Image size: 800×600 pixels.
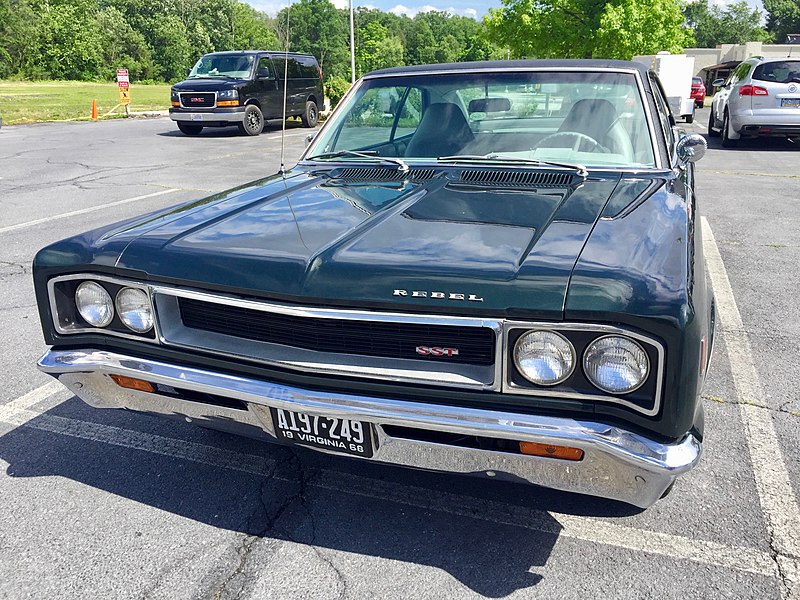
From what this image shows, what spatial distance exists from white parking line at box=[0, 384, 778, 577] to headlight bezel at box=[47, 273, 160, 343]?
737 millimetres

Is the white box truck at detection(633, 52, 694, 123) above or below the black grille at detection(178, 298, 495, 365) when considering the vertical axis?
above

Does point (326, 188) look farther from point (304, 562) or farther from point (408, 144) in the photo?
point (304, 562)

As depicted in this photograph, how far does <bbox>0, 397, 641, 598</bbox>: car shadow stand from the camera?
243cm

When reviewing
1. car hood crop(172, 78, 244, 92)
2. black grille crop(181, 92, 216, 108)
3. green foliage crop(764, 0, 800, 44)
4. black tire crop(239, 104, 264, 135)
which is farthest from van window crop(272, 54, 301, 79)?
green foliage crop(764, 0, 800, 44)

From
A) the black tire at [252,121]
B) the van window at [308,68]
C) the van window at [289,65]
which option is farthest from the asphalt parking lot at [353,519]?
the van window at [308,68]

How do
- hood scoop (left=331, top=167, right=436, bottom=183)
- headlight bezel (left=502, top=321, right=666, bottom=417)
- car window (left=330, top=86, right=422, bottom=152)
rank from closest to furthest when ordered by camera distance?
headlight bezel (left=502, top=321, right=666, bottom=417)
hood scoop (left=331, top=167, right=436, bottom=183)
car window (left=330, top=86, right=422, bottom=152)

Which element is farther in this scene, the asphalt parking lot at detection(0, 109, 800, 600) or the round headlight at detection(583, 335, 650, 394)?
the asphalt parking lot at detection(0, 109, 800, 600)

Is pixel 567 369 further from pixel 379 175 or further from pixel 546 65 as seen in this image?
pixel 546 65

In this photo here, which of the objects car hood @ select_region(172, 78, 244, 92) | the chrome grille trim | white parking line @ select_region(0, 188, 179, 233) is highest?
car hood @ select_region(172, 78, 244, 92)

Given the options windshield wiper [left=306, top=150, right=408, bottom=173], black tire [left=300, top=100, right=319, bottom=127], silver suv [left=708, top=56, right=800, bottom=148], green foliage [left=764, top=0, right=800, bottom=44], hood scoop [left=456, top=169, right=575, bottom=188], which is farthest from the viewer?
green foliage [left=764, top=0, right=800, bottom=44]

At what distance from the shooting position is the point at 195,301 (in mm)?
2445

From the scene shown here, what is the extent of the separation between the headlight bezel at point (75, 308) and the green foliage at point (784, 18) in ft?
302

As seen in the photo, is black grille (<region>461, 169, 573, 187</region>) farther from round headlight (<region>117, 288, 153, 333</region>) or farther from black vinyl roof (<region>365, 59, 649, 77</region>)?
round headlight (<region>117, 288, 153, 333</region>)

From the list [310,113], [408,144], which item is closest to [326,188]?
[408,144]
